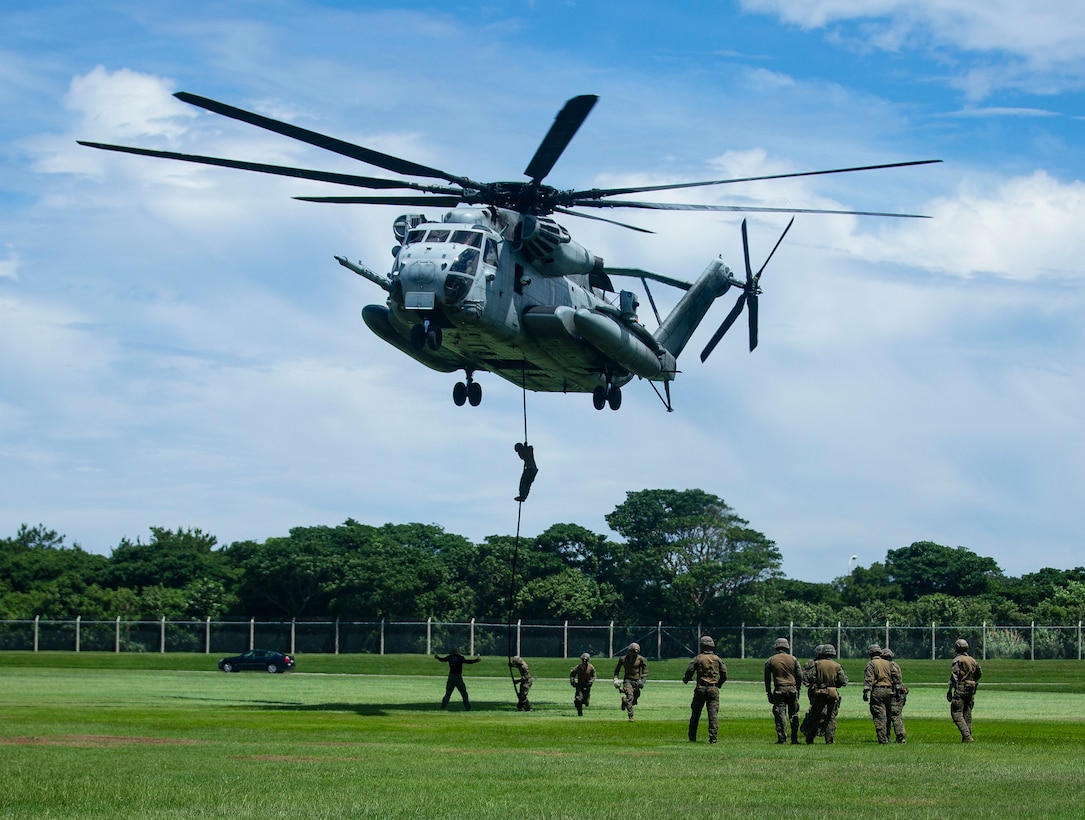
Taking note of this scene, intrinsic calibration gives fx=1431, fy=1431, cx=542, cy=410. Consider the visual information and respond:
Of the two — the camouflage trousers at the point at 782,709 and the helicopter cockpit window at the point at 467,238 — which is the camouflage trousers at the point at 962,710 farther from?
the helicopter cockpit window at the point at 467,238

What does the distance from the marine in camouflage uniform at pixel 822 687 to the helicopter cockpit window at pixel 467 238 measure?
41.0 feet

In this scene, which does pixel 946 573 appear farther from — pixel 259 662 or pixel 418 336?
pixel 418 336

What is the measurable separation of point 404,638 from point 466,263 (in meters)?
49.9

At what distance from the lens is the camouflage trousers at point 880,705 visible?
2497 centimetres

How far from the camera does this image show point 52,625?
80.6m

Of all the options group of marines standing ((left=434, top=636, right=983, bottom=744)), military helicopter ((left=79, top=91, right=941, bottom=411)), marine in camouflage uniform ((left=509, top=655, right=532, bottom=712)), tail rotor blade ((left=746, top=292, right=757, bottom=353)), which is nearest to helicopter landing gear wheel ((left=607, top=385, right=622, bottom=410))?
military helicopter ((left=79, top=91, right=941, bottom=411))

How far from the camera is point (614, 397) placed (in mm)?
38969

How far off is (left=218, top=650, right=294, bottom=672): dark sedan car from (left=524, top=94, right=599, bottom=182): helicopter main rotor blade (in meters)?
39.8

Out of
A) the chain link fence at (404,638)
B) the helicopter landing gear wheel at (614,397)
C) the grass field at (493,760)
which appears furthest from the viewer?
the chain link fence at (404,638)

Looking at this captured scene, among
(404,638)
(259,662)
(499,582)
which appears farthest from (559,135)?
(499,582)

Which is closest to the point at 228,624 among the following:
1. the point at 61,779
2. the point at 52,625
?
the point at 52,625

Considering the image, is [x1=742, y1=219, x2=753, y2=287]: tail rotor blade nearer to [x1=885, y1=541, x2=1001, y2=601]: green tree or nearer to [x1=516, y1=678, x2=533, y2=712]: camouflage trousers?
[x1=516, y1=678, x2=533, y2=712]: camouflage trousers

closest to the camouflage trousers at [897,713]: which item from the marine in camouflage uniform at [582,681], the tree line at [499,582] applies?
the marine in camouflage uniform at [582,681]

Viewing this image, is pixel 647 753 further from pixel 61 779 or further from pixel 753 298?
pixel 753 298
